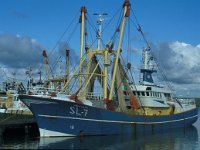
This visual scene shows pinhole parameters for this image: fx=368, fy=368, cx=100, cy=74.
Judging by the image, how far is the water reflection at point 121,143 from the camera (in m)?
34.2

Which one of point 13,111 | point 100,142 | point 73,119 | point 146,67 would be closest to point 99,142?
point 100,142

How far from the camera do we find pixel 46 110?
1446 inches

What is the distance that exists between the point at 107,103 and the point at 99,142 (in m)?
6.63

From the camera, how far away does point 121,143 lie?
3728 cm

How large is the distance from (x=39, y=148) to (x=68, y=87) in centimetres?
1452

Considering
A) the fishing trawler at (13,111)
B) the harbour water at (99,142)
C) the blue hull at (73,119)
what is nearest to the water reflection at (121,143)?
the harbour water at (99,142)

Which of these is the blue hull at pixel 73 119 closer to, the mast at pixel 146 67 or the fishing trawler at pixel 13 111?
the fishing trawler at pixel 13 111

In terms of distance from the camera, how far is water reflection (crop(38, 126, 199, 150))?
34.2 m

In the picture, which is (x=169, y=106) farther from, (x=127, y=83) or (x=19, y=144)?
(x=19, y=144)

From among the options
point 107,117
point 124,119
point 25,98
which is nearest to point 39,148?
point 25,98

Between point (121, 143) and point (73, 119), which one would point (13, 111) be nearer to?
point (73, 119)

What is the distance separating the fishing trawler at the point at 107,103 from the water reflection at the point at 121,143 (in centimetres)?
116

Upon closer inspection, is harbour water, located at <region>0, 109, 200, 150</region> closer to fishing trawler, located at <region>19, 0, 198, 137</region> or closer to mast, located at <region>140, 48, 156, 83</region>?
fishing trawler, located at <region>19, 0, 198, 137</region>

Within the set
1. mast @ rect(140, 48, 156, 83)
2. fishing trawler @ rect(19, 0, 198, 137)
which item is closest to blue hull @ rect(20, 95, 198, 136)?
fishing trawler @ rect(19, 0, 198, 137)
